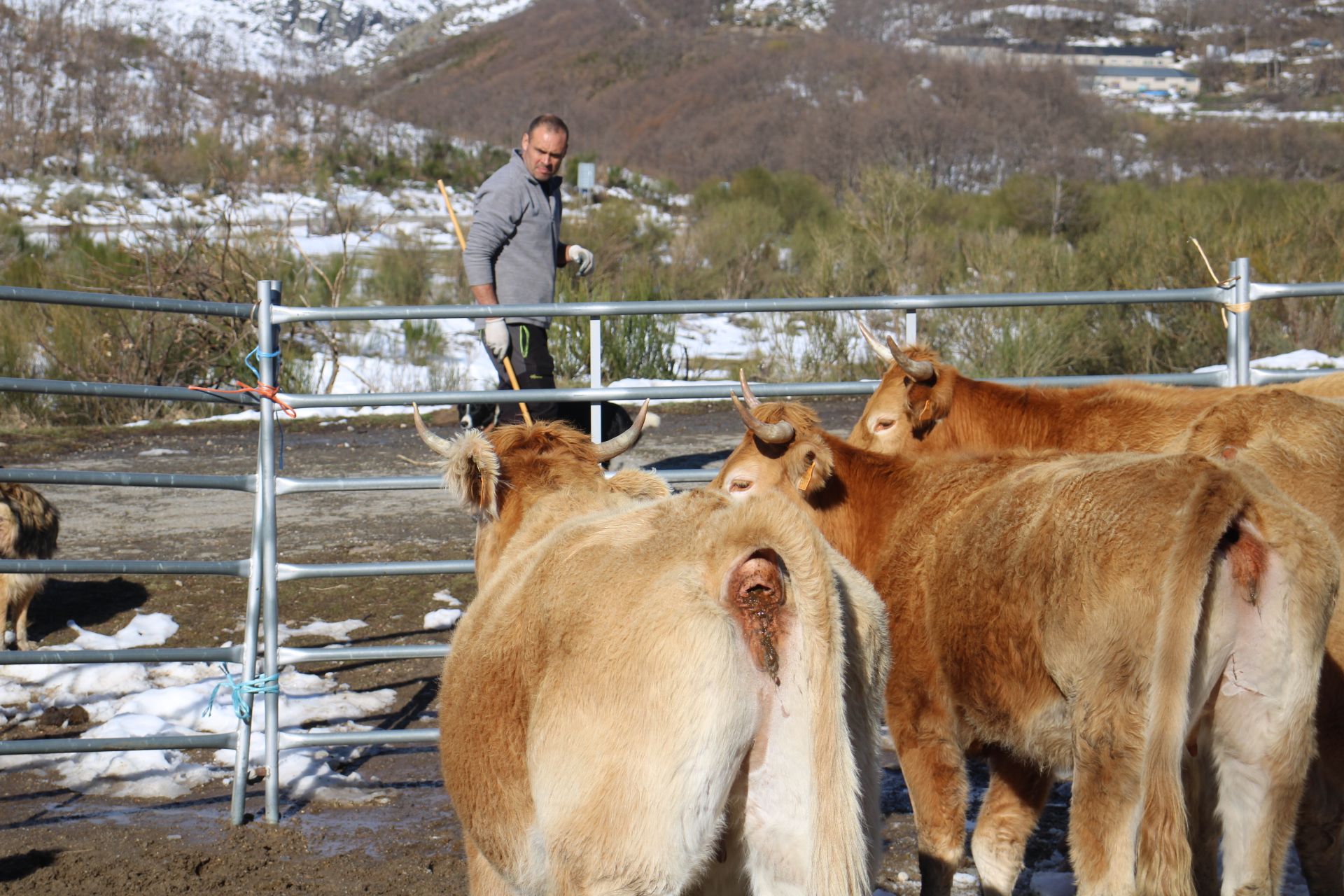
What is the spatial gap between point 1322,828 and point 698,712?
2.51 m

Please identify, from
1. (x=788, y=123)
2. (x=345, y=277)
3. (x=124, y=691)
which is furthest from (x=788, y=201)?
(x=788, y=123)

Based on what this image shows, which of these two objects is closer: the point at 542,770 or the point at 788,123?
the point at 542,770

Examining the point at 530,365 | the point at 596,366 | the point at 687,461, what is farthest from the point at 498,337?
the point at 687,461

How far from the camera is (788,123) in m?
72.4

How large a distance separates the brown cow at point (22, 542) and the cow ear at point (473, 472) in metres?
3.84

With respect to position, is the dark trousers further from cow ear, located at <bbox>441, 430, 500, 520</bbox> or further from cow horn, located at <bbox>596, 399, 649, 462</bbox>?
cow ear, located at <bbox>441, 430, 500, 520</bbox>

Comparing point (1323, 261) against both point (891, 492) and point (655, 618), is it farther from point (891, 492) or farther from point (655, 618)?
point (655, 618)

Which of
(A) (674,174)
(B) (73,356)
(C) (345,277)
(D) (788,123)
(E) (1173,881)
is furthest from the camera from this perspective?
(D) (788,123)

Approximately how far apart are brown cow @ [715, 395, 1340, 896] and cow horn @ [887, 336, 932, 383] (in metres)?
1.28

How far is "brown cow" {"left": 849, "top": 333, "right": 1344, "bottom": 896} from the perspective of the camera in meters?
3.89

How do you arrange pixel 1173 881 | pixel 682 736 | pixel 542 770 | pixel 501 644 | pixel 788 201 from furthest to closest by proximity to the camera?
1. pixel 788 201
2. pixel 1173 881
3. pixel 501 644
4. pixel 542 770
5. pixel 682 736

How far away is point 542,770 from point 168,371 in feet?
42.8

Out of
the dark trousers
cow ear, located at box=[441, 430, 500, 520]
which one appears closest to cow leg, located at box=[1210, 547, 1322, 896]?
cow ear, located at box=[441, 430, 500, 520]

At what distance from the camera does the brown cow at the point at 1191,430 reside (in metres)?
3.89
